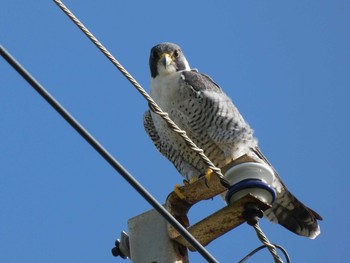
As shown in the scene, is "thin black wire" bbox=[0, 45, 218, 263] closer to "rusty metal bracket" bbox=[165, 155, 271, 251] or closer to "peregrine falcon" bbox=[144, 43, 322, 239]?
"rusty metal bracket" bbox=[165, 155, 271, 251]

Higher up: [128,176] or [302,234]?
[302,234]

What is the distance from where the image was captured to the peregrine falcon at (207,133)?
7.02 metres

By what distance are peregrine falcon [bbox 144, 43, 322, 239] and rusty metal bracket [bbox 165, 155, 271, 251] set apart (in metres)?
2.00

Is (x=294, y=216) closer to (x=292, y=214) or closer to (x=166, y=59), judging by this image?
(x=292, y=214)

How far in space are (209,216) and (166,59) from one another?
373cm

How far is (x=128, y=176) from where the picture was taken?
342 centimetres

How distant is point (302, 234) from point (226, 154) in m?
0.93

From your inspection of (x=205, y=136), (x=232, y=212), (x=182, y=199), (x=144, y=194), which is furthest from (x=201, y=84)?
(x=144, y=194)

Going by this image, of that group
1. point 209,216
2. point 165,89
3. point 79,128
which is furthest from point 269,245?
point 165,89

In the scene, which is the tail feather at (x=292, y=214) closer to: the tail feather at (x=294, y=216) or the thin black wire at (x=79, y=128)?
→ the tail feather at (x=294, y=216)

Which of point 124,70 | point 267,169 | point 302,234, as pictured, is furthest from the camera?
point 302,234

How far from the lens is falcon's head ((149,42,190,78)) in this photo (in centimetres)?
798

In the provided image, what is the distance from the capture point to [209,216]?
4.55 m

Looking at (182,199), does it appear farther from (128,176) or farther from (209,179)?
(128,176)
